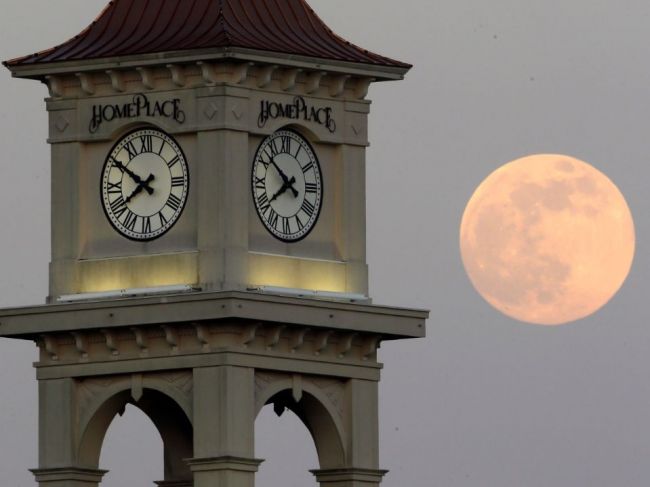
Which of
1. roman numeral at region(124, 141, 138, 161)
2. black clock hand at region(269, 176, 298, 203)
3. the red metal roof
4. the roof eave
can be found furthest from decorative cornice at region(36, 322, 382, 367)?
the red metal roof

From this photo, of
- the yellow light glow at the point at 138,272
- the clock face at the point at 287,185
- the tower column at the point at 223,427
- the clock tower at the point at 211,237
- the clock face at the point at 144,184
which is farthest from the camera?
the clock face at the point at 287,185

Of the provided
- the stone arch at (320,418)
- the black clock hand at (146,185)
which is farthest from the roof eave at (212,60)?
the stone arch at (320,418)

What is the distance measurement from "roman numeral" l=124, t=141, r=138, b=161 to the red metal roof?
5.80ft

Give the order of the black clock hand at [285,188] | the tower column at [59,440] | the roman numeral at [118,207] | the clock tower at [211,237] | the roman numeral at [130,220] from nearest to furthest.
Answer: the clock tower at [211,237] < the black clock hand at [285,188] < the roman numeral at [130,220] < the roman numeral at [118,207] < the tower column at [59,440]

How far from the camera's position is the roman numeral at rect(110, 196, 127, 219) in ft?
345

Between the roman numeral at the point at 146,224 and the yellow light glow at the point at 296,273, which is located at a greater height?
the roman numeral at the point at 146,224

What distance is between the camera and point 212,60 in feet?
340

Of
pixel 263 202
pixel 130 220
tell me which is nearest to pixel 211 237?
pixel 263 202

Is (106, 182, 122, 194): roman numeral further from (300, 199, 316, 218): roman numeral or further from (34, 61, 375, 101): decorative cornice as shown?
(300, 199, 316, 218): roman numeral

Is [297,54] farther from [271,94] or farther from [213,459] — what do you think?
[213,459]

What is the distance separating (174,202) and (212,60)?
2.84m

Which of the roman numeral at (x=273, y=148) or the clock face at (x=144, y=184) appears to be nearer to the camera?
the clock face at (x=144, y=184)

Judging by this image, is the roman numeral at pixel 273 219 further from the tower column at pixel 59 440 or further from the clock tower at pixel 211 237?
the tower column at pixel 59 440

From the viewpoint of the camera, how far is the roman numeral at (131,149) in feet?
344
